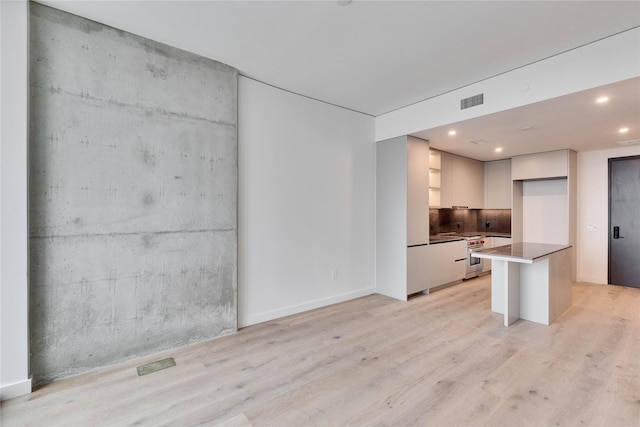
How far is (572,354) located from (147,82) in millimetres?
4961

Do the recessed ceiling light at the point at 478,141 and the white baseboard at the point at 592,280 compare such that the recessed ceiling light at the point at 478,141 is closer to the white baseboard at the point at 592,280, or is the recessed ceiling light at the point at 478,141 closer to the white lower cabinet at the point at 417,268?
the white lower cabinet at the point at 417,268

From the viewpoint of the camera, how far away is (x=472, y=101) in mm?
3701

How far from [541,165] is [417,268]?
3.48m

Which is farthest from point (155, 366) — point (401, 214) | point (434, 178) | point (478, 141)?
point (478, 141)

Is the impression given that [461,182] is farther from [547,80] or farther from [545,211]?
[547,80]

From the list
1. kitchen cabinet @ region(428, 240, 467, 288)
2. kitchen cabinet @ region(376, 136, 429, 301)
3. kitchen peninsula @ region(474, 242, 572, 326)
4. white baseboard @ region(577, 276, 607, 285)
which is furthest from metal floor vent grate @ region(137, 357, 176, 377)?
white baseboard @ region(577, 276, 607, 285)

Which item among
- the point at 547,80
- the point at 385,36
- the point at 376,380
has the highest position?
the point at 385,36

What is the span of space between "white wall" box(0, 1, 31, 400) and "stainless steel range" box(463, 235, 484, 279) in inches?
246

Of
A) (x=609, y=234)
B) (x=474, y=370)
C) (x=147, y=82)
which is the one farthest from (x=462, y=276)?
(x=147, y=82)

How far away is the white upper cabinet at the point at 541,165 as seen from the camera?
18.0ft

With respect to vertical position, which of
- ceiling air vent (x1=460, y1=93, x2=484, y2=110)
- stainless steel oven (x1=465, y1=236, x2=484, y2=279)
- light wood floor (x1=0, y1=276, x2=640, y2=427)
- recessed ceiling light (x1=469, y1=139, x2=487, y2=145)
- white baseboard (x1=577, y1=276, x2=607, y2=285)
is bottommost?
light wood floor (x1=0, y1=276, x2=640, y2=427)

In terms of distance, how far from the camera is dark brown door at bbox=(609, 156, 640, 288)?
515cm

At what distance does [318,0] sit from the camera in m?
2.28

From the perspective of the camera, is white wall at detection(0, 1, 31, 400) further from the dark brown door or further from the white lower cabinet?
the dark brown door
